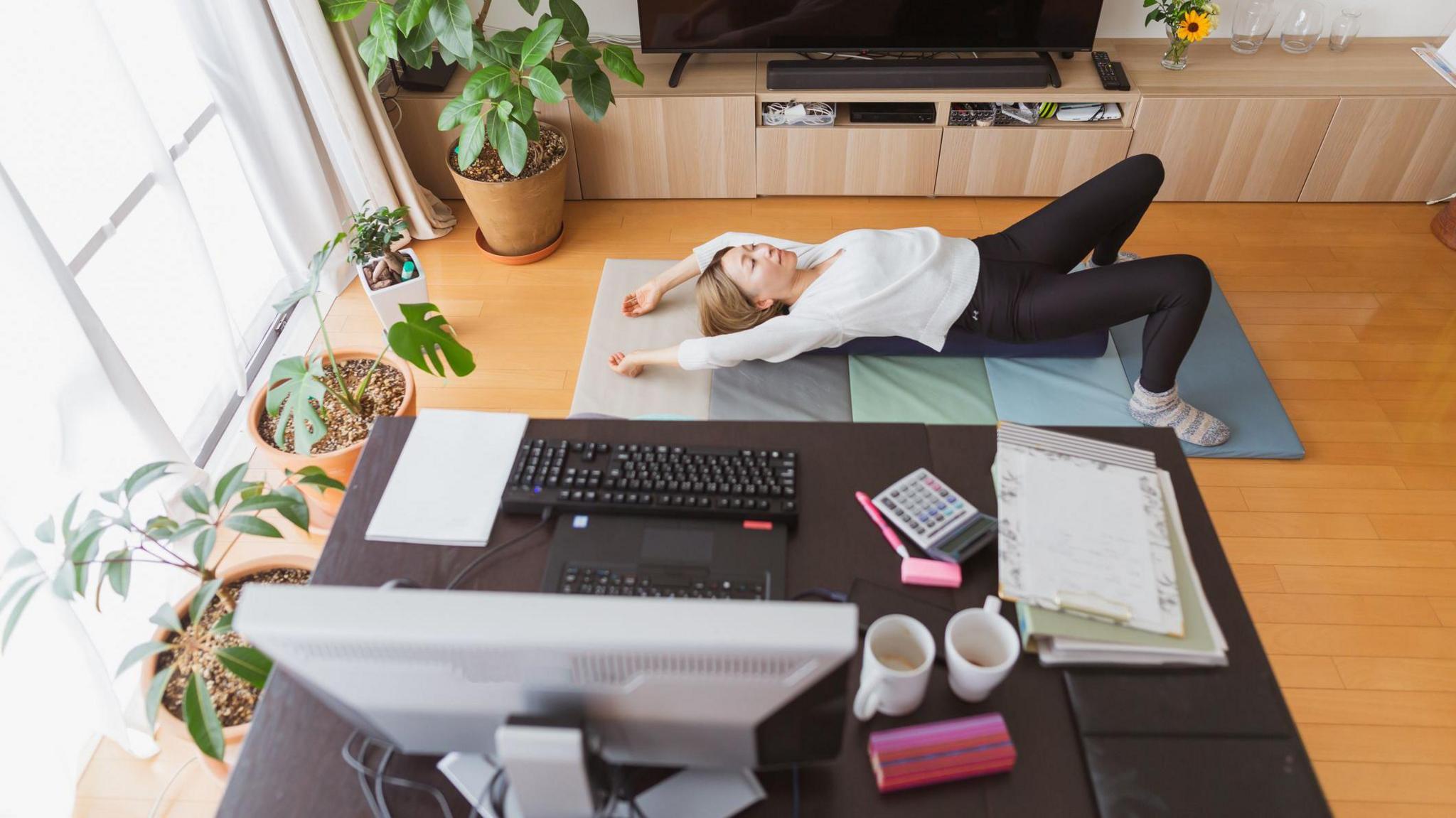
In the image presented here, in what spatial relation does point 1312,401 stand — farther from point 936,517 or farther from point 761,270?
point 936,517

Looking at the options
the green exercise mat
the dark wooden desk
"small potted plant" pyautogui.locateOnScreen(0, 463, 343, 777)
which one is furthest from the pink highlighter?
the green exercise mat

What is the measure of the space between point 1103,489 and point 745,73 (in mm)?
2397

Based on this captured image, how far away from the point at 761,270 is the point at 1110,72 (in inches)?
66.3

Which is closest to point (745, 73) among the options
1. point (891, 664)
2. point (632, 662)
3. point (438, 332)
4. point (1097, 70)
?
point (1097, 70)

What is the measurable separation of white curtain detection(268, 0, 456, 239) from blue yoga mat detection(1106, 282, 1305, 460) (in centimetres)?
207

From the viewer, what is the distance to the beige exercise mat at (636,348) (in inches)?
94.4

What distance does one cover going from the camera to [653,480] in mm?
1327

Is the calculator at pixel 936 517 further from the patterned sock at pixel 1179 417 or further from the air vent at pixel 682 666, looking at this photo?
the patterned sock at pixel 1179 417

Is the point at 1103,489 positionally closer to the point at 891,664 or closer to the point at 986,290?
the point at 891,664

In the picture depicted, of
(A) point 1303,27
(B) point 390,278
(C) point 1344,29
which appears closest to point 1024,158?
(A) point 1303,27

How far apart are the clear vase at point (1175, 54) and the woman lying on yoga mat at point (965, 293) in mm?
925

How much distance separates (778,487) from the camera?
132cm

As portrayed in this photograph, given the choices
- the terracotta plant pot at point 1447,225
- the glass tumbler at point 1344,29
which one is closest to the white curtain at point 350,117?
the glass tumbler at point 1344,29

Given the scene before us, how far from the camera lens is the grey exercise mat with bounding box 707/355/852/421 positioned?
239 cm
